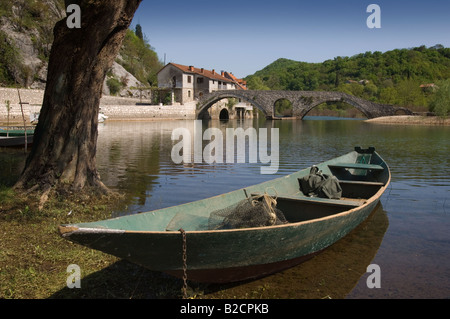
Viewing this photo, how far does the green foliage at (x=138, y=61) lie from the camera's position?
64812mm

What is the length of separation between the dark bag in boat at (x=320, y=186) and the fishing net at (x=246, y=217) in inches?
95.0

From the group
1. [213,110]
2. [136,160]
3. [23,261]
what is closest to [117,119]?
[213,110]

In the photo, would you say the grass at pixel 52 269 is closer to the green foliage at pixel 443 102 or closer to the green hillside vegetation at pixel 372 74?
the green foliage at pixel 443 102

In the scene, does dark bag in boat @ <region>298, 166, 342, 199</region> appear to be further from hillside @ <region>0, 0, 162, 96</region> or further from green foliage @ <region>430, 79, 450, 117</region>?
green foliage @ <region>430, 79, 450, 117</region>

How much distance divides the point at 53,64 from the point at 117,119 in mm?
40235

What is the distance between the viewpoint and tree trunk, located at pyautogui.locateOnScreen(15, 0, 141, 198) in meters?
7.53

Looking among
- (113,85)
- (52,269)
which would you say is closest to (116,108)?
(113,85)

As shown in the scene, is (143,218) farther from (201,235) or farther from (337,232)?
(337,232)

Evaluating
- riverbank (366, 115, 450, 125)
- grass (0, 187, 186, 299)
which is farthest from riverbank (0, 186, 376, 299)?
riverbank (366, 115, 450, 125)

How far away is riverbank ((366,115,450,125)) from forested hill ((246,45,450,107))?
2309 cm

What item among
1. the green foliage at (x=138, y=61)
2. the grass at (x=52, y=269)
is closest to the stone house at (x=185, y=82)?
the green foliage at (x=138, y=61)

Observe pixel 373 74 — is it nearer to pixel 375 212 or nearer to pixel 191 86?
pixel 191 86
